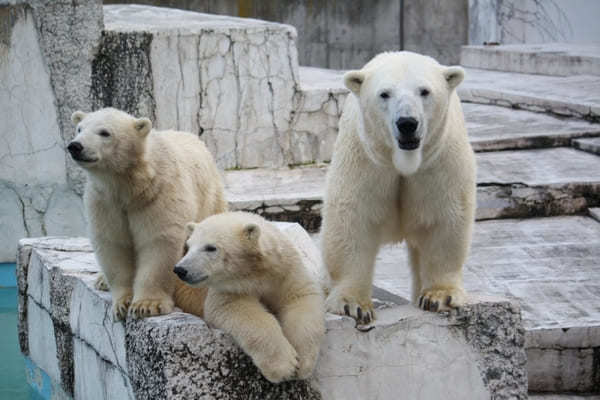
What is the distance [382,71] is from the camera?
145 inches

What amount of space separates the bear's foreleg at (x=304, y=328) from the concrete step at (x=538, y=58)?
338 inches

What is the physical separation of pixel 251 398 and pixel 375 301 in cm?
102

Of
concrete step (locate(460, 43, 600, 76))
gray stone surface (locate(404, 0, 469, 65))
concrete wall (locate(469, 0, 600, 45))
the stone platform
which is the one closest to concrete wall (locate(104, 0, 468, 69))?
gray stone surface (locate(404, 0, 469, 65))

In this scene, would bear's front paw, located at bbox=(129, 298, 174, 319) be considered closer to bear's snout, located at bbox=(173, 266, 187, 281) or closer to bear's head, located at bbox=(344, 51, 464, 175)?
bear's snout, located at bbox=(173, 266, 187, 281)

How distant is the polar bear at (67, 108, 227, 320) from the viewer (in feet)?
12.6

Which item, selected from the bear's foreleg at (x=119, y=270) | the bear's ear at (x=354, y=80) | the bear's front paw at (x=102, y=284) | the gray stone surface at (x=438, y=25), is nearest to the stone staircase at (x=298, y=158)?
the bear's front paw at (x=102, y=284)

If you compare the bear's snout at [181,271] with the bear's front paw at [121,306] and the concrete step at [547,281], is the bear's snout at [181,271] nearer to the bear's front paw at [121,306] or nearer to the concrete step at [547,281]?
the bear's front paw at [121,306]

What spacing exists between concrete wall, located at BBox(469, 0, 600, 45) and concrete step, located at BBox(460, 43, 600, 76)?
342 mm

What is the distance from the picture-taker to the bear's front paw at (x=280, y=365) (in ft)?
11.2

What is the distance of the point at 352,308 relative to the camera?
390cm

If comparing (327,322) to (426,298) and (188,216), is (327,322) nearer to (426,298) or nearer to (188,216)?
(426,298)

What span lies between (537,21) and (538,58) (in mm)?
2147

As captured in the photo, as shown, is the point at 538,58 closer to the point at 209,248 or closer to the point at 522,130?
the point at 522,130

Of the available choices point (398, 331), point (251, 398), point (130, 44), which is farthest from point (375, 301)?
point (130, 44)
